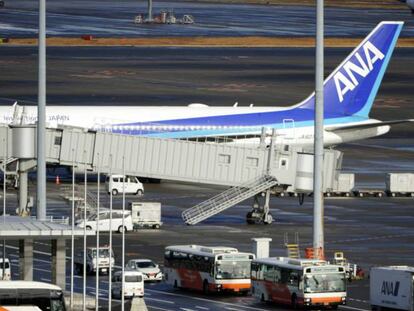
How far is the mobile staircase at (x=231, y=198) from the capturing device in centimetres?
10744

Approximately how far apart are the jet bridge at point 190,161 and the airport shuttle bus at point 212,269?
23924 mm

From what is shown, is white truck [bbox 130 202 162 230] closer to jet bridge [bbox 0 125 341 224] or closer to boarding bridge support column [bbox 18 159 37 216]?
jet bridge [bbox 0 125 341 224]

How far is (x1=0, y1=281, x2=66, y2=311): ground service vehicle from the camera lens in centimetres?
5525

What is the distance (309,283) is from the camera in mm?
74000

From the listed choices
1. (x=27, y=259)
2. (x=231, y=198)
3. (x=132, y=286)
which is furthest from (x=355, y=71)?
(x=27, y=259)

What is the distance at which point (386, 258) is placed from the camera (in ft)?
298

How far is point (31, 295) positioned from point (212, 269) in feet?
79.8

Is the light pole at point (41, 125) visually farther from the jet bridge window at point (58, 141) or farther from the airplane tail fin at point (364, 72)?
the airplane tail fin at point (364, 72)

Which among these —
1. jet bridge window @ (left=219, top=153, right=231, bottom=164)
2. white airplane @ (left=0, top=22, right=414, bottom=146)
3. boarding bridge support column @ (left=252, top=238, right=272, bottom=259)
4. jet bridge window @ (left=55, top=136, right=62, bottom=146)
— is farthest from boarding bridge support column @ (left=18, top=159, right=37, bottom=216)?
white airplane @ (left=0, top=22, right=414, bottom=146)

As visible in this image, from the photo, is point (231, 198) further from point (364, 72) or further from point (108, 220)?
point (364, 72)

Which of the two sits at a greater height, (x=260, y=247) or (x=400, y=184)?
(x=400, y=184)

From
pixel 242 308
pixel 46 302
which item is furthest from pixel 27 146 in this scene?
pixel 46 302

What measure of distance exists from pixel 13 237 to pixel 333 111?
7603 cm

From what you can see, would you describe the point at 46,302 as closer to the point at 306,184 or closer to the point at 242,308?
the point at 242,308
